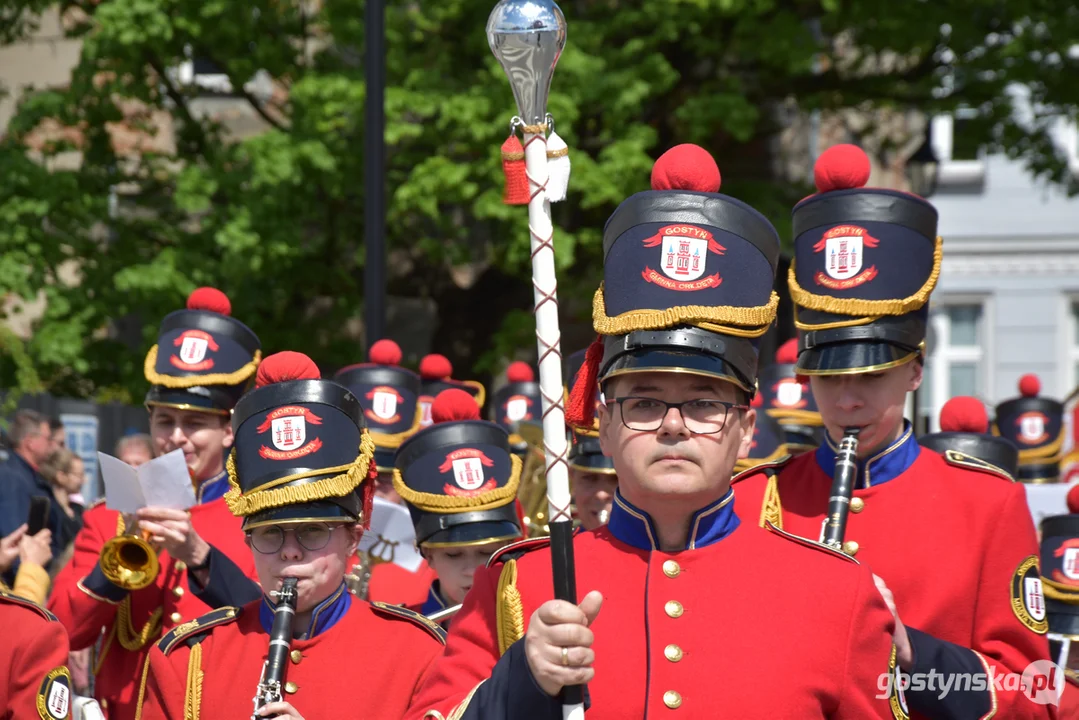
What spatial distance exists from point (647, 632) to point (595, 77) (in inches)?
430

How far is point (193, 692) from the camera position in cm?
439

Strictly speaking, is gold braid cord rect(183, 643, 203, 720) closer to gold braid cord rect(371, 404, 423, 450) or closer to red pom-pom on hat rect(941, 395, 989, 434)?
red pom-pom on hat rect(941, 395, 989, 434)

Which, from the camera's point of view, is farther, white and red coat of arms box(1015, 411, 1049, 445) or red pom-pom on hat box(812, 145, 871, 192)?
white and red coat of arms box(1015, 411, 1049, 445)

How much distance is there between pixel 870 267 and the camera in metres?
4.69

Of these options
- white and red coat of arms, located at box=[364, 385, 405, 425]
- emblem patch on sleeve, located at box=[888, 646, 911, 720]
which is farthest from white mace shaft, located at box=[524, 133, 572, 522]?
white and red coat of arms, located at box=[364, 385, 405, 425]

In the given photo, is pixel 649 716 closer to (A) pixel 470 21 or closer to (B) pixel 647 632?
(B) pixel 647 632

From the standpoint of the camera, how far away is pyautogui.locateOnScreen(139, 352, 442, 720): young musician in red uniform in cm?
440

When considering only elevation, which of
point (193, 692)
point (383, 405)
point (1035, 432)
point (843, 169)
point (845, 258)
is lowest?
point (1035, 432)

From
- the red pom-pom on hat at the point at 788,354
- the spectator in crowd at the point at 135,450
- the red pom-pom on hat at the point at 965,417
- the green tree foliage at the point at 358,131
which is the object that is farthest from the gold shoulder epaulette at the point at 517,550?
the green tree foliage at the point at 358,131

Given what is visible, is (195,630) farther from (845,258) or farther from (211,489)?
(845,258)

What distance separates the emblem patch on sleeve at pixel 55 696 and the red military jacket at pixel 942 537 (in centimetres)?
207

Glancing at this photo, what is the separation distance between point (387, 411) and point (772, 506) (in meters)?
4.04

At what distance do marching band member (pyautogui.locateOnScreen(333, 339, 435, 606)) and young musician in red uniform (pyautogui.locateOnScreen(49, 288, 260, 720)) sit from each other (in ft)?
3.98

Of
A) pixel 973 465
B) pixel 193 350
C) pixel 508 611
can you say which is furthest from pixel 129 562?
pixel 973 465
